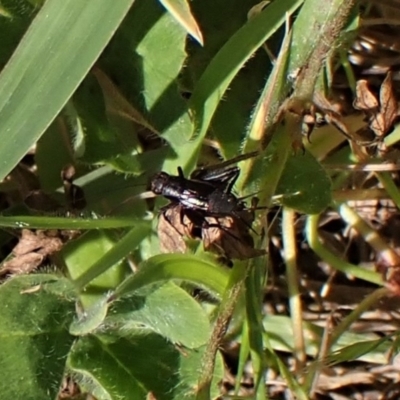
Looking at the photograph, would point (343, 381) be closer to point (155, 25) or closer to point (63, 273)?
point (63, 273)

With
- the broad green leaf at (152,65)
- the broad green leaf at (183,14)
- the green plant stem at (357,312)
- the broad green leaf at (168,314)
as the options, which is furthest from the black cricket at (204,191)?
the green plant stem at (357,312)

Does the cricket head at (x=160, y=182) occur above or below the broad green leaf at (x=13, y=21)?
below

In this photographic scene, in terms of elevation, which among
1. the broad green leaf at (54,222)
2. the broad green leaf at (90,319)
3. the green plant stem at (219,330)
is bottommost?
the green plant stem at (219,330)

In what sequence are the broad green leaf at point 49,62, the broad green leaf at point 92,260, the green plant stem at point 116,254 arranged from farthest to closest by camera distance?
the broad green leaf at point 92,260, the green plant stem at point 116,254, the broad green leaf at point 49,62

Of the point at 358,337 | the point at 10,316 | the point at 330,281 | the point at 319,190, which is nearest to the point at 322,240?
→ the point at 330,281

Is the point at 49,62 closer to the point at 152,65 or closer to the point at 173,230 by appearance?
the point at 152,65

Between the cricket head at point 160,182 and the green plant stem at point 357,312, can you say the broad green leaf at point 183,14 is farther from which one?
the green plant stem at point 357,312
